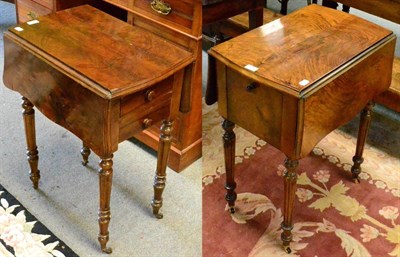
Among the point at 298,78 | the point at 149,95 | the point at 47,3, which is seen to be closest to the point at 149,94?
the point at 149,95

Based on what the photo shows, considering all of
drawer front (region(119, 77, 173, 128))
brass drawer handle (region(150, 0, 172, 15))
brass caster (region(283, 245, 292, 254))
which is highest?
brass drawer handle (region(150, 0, 172, 15))

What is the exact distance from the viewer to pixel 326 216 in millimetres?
1757

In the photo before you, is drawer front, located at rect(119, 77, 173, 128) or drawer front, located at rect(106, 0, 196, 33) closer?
drawer front, located at rect(119, 77, 173, 128)

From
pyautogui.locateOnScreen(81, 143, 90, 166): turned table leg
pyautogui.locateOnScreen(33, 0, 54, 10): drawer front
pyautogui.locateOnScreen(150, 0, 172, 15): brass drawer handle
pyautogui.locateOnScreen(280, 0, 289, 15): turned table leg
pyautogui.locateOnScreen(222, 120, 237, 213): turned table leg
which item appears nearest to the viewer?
pyautogui.locateOnScreen(222, 120, 237, 213): turned table leg

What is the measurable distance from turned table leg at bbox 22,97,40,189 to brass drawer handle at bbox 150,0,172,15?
19.9 inches

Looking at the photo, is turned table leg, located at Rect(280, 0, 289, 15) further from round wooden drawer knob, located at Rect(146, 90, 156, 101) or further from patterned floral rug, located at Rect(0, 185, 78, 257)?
patterned floral rug, located at Rect(0, 185, 78, 257)

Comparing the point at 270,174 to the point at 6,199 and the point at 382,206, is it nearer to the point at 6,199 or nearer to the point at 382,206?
the point at 382,206

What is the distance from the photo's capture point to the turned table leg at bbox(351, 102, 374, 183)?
5.66ft

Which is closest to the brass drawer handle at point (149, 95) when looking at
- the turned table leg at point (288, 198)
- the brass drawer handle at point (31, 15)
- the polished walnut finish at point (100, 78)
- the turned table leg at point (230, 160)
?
the polished walnut finish at point (100, 78)

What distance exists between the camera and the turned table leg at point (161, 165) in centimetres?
157

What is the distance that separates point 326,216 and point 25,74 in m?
1.06

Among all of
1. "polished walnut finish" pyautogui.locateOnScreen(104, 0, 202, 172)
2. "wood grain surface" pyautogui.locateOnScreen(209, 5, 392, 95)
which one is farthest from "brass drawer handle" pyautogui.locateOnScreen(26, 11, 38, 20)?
"wood grain surface" pyautogui.locateOnScreen(209, 5, 392, 95)

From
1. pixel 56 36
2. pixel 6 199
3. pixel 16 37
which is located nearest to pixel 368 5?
pixel 56 36

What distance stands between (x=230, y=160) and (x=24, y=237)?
697mm
